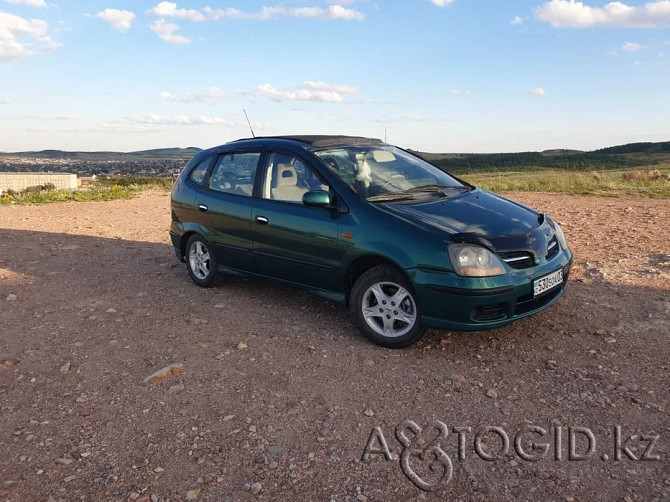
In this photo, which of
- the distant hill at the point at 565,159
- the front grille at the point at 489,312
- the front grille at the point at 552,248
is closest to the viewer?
the front grille at the point at 489,312

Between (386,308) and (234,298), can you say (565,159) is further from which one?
(386,308)

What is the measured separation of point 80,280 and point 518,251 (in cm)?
498

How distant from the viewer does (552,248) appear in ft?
14.9

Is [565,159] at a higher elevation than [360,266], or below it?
higher

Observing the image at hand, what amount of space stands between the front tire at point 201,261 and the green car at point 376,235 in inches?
0.9

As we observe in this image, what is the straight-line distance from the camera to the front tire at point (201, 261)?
5.99m

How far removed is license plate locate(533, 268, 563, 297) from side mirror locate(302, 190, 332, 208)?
172 cm

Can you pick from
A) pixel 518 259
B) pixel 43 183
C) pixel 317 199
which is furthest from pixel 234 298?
pixel 43 183

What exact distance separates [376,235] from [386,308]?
22.4 inches

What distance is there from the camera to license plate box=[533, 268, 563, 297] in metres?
4.15

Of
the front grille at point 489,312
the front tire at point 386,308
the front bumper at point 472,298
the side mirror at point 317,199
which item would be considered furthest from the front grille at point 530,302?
the side mirror at point 317,199

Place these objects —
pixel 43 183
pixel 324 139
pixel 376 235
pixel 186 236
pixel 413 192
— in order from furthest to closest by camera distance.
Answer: pixel 43 183, pixel 186 236, pixel 324 139, pixel 413 192, pixel 376 235

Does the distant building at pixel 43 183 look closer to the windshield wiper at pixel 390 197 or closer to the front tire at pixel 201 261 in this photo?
the front tire at pixel 201 261

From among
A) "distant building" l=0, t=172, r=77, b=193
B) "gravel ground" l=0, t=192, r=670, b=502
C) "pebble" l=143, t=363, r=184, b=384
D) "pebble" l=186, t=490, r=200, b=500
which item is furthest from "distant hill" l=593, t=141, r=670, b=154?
"pebble" l=186, t=490, r=200, b=500
